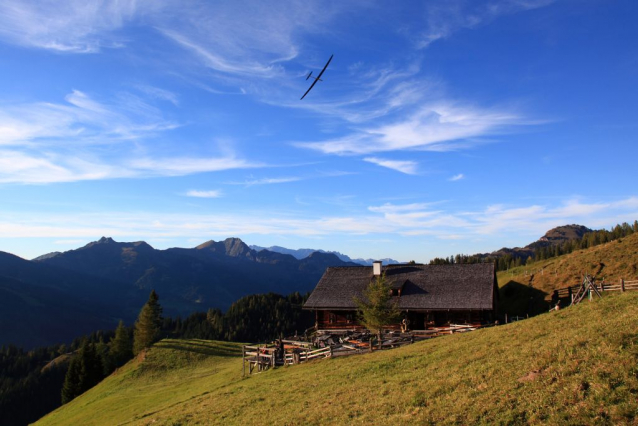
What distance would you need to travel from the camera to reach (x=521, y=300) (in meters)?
73.2

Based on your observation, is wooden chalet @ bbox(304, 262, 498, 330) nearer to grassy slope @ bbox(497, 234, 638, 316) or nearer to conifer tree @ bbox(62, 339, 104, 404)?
grassy slope @ bbox(497, 234, 638, 316)

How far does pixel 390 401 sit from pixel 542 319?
1342 centimetres

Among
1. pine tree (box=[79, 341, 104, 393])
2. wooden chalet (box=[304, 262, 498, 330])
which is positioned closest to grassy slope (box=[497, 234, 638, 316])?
wooden chalet (box=[304, 262, 498, 330])

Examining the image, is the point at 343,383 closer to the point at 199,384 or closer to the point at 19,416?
the point at 199,384

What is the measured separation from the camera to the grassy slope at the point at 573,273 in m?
61.9

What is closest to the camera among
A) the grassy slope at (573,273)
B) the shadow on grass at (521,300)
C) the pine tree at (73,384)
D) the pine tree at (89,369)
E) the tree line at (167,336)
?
the grassy slope at (573,273)

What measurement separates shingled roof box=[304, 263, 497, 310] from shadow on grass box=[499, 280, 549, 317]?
60.9 ft

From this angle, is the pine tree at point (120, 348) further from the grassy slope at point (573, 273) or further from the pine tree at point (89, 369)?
the grassy slope at point (573, 273)

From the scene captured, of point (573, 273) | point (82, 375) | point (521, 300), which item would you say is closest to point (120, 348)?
point (82, 375)

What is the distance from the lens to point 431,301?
46750 millimetres

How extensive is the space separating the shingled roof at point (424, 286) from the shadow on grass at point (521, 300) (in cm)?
1856

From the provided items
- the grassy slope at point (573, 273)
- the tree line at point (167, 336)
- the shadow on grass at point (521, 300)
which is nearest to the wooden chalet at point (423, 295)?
the shadow on grass at point (521, 300)

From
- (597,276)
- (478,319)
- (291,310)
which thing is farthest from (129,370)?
(291,310)

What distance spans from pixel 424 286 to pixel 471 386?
34650 mm
